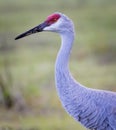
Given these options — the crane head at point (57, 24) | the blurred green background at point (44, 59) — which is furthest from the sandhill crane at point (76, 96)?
the blurred green background at point (44, 59)

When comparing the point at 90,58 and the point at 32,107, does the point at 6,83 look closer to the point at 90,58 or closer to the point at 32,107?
the point at 32,107

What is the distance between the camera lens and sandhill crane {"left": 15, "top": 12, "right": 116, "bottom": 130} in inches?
465

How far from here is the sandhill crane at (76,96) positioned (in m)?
11.8

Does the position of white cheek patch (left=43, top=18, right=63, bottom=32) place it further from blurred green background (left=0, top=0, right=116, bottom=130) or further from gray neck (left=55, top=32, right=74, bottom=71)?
blurred green background (left=0, top=0, right=116, bottom=130)

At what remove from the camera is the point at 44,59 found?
21.5 meters

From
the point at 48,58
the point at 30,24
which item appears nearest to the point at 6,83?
the point at 48,58

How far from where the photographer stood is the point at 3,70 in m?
19.4

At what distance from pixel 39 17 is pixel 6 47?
4269 millimetres

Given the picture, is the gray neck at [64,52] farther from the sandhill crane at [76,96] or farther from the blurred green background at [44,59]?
the blurred green background at [44,59]

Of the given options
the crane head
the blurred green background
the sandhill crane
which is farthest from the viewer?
the blurred green background

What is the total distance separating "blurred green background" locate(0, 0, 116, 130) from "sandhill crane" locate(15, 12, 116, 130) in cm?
371

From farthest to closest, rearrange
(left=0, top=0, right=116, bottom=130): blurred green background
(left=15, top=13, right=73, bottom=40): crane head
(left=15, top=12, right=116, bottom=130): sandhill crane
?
(left=0, top=0, right=116, bottom=130): blurred green background
(left=15, top=13, right=73, bottom=40): crane head
(left=15, top=12, right=116, bottom=130): sandhill crane

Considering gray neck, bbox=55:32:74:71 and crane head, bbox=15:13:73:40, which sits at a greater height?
crane head, bbox=15:13:73:40

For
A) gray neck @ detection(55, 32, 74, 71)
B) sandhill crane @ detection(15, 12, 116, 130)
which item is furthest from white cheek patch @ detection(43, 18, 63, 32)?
gray neck @ detection(55, 32, 74, 71)
